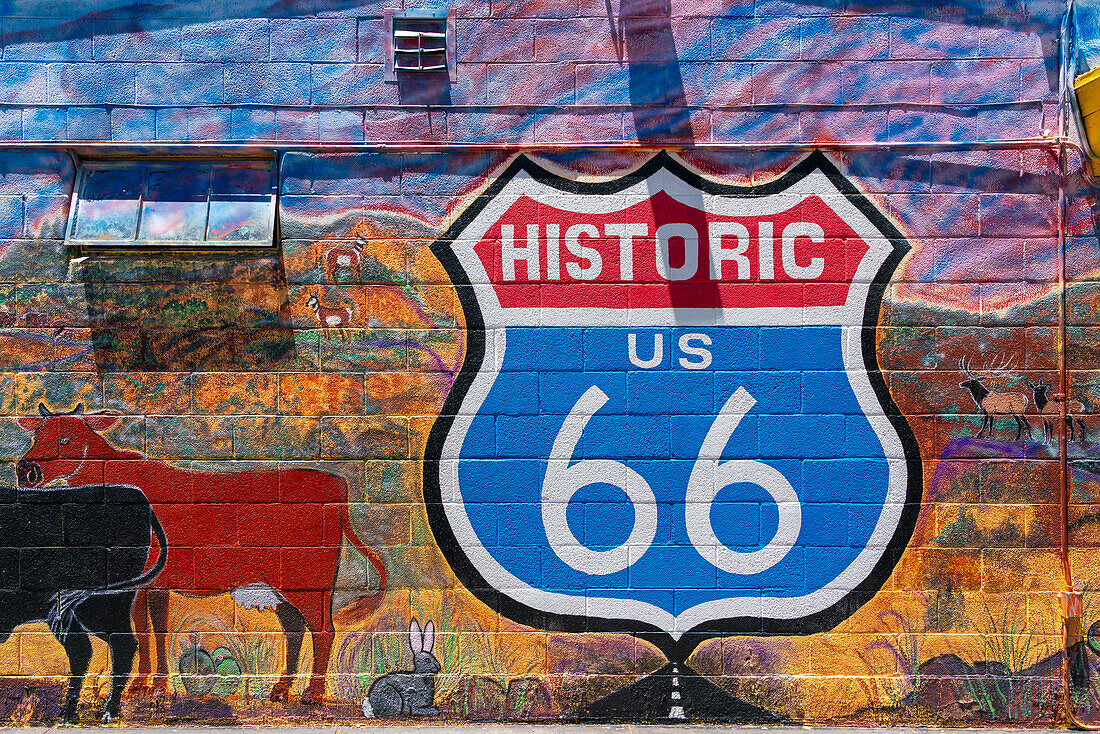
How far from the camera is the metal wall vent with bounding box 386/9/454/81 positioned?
369 cm

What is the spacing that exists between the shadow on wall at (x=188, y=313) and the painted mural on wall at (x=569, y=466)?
2 cm

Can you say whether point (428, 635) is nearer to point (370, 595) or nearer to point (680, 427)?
point (370, 595)

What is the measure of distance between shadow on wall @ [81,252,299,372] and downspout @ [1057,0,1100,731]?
4348 millimetres

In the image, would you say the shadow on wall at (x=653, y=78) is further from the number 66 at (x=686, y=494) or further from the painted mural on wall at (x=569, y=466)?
the number 66 at (x=686, y=494)

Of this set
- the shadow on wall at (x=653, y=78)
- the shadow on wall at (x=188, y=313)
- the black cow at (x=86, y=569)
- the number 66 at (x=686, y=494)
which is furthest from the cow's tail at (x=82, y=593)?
the shadow on wall at (x=653, y=78)

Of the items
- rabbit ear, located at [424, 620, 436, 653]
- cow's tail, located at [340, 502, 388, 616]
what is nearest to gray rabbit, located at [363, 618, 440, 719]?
rabbit ear, located at [424, 620, 436, 653]

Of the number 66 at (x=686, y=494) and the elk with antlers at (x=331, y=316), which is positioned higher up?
the elk with antlers at (x=331, y=316)

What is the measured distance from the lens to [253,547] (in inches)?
144

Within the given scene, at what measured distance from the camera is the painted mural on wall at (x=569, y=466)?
144 inches

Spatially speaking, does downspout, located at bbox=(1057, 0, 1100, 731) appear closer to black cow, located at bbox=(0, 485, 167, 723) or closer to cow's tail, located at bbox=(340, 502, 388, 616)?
cow's tail, located at bbox=(340, 502, 388, 616)

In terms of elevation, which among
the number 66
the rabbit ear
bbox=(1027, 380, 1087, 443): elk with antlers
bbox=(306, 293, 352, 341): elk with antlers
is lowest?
the rabbit ear

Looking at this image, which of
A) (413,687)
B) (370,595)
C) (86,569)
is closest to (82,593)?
(86,569)

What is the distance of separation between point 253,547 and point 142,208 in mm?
2039

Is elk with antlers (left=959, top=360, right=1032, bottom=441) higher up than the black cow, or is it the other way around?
elk with antlers (left=959, top=360, right=1032, bottom=441)
